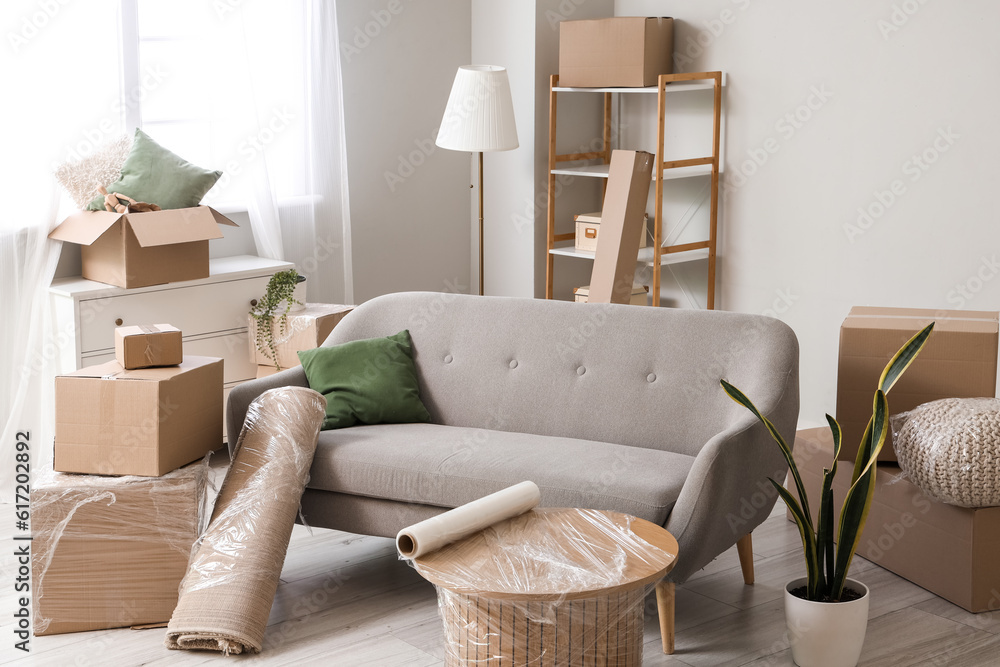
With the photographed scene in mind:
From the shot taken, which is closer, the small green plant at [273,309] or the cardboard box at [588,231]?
the small green plant at [273,309]

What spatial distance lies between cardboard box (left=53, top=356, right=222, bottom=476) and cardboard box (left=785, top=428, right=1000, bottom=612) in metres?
2.02

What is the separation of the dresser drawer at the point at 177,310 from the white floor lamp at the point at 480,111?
41.7 inches

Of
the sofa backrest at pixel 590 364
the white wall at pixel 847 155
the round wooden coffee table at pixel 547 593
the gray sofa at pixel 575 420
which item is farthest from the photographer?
the white wall at pixel 847 155

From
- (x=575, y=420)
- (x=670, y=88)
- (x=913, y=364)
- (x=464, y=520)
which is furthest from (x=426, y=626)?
(x=670, y=88)

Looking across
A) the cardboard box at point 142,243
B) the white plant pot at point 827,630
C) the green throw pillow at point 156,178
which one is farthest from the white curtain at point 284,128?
the white plant pot at point 827,630

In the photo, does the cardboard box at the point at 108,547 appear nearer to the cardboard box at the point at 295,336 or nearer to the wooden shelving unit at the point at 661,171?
the cardboard box at the point at 295,336

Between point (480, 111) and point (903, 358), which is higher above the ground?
point (480, 111)

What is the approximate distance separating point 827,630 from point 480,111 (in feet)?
9.06

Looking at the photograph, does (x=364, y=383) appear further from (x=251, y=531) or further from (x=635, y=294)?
(x=635, y=294)

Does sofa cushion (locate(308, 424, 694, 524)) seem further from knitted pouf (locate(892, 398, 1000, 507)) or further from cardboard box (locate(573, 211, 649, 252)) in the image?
cardboard box (locate(573, 211, 649, 252))

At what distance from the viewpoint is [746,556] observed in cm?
299

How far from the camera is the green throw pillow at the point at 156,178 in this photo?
155 inches

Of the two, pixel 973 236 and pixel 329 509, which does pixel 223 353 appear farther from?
pixel 973 236

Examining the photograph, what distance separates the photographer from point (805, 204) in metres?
4.47
